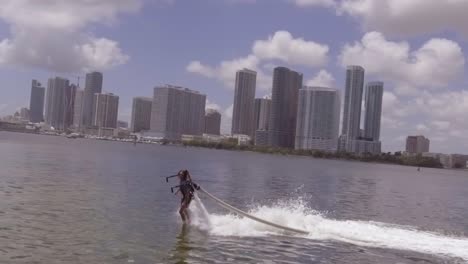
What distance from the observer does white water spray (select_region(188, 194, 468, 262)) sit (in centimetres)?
2491

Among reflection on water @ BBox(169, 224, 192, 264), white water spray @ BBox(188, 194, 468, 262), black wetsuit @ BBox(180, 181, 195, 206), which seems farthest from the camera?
black wetsuit @ BBox(180, 181, 195, 206)

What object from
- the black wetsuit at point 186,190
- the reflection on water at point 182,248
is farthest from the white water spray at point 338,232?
the reflection on water at point 182,248

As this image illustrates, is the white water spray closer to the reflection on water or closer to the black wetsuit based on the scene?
Answer: the black wetsuit

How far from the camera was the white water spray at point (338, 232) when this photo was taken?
Answer: 81.7 ft

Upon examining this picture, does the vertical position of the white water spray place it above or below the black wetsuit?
below

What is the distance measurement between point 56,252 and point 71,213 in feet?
30.0

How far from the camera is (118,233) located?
24.0 meters

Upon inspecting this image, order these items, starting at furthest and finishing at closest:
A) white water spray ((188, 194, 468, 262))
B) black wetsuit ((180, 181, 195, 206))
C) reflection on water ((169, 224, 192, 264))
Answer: black wetsuit ((180, 181, 195, 206)) < white water spray ((188, 194, 468, 262)) < reflection on water ((169, 224, 192, 264))

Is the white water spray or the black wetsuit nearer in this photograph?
the white water spray

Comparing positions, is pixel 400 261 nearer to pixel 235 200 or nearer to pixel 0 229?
pixel 0 229

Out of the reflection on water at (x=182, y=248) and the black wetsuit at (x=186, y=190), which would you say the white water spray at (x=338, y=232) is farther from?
the reflection on water at (x=182, y=248)

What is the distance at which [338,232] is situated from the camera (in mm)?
26766

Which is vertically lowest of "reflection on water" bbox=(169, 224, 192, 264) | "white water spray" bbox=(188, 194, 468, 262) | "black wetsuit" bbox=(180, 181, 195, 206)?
"reflection on water" bbox=(169, 224, 192, 264)

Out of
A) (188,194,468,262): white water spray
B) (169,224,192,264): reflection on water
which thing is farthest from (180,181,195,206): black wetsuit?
(169,224,192,264): reflection on water
